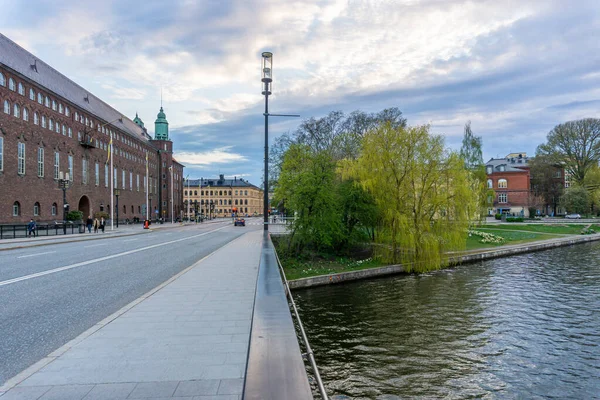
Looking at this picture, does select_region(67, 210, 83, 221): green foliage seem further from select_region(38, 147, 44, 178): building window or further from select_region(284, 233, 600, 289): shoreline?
select_region(284, 233, 600, 289): shoreline

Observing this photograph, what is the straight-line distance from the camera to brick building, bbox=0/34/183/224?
131 ft

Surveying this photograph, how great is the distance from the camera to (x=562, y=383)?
8.59 m

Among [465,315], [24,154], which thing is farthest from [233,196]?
[465,315]

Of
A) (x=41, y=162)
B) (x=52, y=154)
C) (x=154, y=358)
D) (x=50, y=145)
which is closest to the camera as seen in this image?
(x=154, y=358)

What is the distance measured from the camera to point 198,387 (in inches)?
150

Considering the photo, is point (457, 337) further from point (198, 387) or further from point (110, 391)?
point (110, 391)

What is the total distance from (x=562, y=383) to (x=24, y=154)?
4987cm

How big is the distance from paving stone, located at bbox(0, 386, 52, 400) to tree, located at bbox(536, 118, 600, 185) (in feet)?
275

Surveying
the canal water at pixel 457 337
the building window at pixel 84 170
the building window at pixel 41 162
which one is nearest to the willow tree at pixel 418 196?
the canal water at pixel 457 337

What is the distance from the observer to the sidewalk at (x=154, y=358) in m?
3.76

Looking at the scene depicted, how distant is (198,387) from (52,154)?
53.8 m

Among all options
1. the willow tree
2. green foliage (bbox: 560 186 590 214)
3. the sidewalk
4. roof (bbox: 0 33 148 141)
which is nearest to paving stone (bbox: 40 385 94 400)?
the sidewalk

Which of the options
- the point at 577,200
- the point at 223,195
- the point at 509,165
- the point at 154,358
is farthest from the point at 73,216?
the point at 223,195

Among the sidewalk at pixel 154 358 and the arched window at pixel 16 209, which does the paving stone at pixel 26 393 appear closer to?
the sidewalk at pixel 154 358
